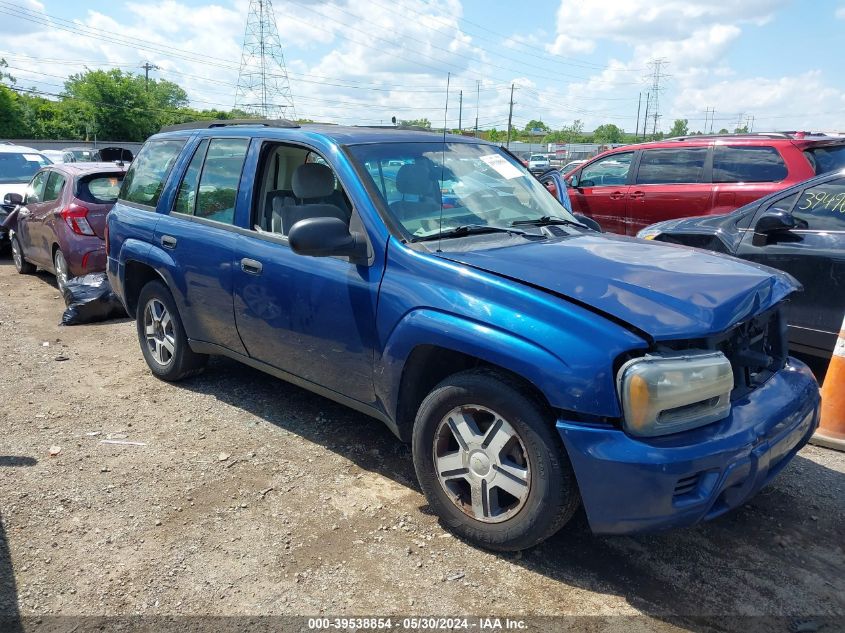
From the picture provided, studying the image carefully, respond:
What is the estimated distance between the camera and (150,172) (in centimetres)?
519

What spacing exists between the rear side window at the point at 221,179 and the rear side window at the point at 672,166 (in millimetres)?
5914

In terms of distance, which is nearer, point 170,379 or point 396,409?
point 396,409

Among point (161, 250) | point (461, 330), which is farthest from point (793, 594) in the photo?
point (161, 250)

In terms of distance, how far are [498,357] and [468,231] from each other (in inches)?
37.7

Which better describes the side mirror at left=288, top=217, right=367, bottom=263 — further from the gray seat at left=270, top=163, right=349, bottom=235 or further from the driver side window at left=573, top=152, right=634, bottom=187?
the driver side window at left=573, top=152, right=634, bottom=187

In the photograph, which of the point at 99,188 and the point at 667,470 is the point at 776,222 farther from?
the point at 99,188

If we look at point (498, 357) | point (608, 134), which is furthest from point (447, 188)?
point (608, 134)

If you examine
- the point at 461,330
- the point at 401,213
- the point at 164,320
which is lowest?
the point at 164,320

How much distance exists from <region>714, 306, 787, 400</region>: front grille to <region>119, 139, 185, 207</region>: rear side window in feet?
12.7

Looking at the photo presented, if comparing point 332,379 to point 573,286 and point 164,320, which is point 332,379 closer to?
point 573,286

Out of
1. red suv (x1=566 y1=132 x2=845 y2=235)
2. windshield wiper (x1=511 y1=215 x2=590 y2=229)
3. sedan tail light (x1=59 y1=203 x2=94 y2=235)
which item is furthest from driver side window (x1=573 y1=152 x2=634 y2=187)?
sedan tail light (x1=59 y1=203 x2=94 y2=235)

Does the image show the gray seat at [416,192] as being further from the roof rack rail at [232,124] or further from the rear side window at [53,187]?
the rear side window at [53,187]

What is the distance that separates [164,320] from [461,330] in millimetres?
2993

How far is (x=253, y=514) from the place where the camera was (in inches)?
135
